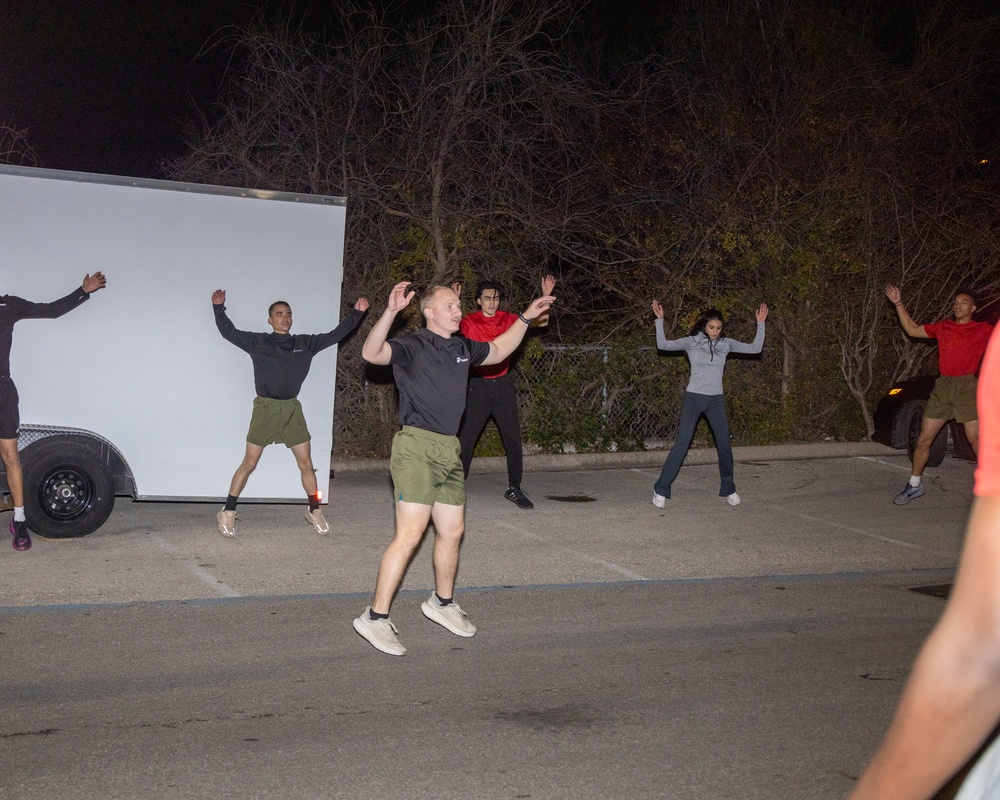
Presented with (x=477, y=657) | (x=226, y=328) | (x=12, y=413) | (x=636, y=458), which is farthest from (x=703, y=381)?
(x=12, y=413)

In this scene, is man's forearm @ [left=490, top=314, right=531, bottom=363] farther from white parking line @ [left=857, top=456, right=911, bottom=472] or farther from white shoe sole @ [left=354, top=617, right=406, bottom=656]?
white parking line @ [left=857, top=456, right=911, bottom=472]

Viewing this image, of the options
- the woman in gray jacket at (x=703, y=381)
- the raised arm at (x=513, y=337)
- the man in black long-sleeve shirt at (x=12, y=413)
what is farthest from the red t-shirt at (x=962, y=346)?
the man in black long-sleeve shirt at (x=12, y=413)

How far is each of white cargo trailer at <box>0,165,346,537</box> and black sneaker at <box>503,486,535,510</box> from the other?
214 centimetres

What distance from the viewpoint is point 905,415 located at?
14.2 m

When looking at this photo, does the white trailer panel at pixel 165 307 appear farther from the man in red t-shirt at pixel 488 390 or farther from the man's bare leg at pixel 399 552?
the man's bare leg at pixel 399 552

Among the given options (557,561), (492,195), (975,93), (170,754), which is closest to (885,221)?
(975,93)

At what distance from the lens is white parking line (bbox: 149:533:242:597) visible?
7.30 m

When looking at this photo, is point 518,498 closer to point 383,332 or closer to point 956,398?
Result: point 956,398

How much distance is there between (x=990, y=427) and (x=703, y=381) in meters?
8.95

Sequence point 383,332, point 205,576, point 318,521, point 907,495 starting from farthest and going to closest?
point 907,495 < point 318,521 < point 205,576 < point 383,332

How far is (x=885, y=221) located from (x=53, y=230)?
1102cm

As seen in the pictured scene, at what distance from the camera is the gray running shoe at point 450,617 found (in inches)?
251

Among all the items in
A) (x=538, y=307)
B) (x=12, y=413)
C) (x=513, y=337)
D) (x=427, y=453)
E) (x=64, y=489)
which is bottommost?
(x=64, y=489)

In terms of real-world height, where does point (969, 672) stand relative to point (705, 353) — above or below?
below
